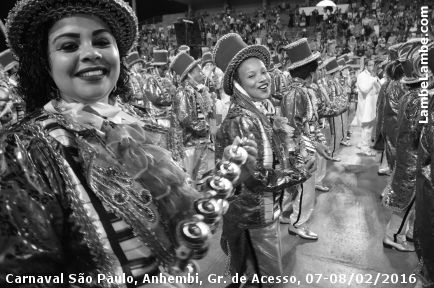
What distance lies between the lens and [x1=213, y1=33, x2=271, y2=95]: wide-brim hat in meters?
2.75

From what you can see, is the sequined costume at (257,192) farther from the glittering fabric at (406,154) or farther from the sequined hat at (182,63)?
the sequined hat at (182,63)

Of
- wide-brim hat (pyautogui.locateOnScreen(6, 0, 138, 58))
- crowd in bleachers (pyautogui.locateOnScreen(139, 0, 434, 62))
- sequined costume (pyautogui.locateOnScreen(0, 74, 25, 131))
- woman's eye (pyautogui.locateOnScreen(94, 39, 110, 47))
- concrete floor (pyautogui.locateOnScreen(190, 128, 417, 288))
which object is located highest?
crowd in bleachers (pyautogui.locateOnScreen(139, 0, 434, 62))

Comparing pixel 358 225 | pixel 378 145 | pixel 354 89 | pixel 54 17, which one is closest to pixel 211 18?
pixel 354 89

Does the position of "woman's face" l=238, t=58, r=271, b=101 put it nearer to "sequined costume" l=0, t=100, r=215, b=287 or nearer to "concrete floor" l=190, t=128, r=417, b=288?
"sequined costume" l=0, t=100, r=215, b=287

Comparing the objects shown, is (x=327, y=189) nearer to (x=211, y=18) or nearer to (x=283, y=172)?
(x=283, y=172)

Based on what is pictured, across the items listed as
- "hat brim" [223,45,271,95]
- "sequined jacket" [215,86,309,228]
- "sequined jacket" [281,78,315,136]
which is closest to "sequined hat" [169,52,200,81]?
"sequined jacket" [281,78,315,136]

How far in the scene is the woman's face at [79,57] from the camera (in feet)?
3.67

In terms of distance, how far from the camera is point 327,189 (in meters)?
5.88

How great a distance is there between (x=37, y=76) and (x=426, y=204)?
2.54 meters

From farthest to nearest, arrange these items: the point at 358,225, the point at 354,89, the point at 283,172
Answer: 1. the point at 354,89
2. the point at 358,225
3. the point at 283,172

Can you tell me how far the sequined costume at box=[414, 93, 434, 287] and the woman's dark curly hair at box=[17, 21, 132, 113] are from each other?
237 cm

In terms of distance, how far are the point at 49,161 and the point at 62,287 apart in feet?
1.17

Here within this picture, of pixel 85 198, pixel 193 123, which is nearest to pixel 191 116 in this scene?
pixel 193 123

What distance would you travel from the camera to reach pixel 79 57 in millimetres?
1121
